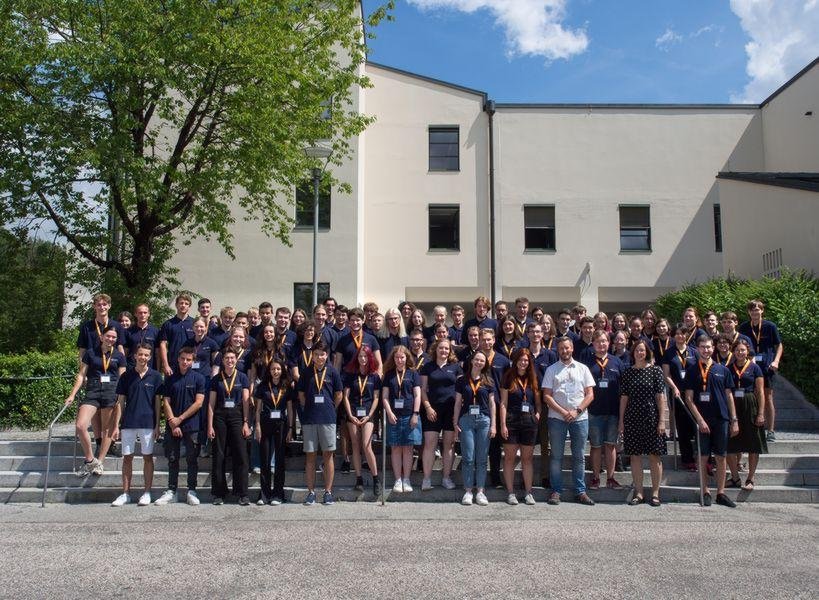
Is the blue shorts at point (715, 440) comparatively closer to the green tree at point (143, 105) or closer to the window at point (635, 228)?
the green tree at point (143, 105)

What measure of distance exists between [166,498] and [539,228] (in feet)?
56.7

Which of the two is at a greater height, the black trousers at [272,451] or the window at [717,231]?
the window at [717,231]

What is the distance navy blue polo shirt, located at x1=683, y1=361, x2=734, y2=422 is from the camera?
8312 mm

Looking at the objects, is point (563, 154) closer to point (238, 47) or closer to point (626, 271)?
point (626, 271)

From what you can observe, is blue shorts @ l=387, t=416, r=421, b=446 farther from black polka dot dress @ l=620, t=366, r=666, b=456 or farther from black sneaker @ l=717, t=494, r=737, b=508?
black sneaker @ l=717, t=494, r=737, b=508

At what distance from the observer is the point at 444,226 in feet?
75.4

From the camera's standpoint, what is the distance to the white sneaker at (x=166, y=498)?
8.20m

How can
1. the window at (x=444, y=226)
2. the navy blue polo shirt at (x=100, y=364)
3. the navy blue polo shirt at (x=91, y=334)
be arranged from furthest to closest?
the window at (x=444, y=226), the navy blue polo shirt at (x=91, y=334), the navy blue polo shirt at (x=100, y=364)

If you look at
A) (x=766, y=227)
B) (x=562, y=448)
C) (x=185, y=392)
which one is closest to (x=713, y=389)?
(x=562, y=448)

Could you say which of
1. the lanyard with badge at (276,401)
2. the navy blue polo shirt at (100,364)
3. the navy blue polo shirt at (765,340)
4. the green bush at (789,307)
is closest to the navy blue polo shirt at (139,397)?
the navy blue polo shirt at (100,364)

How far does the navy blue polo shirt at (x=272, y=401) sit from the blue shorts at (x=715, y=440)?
513 cm

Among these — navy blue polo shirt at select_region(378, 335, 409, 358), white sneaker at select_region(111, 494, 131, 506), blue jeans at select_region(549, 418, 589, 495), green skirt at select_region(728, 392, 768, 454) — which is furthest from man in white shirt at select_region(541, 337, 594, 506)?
white sneaker at select_region(111, 494, 131, 506)

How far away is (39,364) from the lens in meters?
12.6

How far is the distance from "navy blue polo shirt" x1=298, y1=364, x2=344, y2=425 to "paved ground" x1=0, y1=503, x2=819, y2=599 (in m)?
1.05
